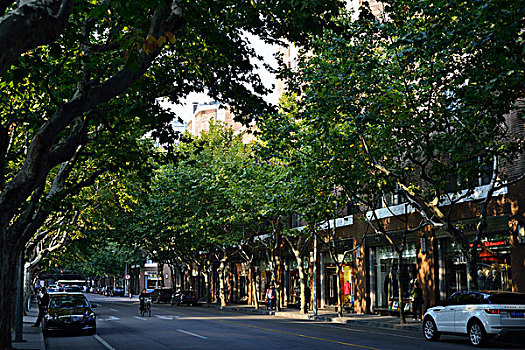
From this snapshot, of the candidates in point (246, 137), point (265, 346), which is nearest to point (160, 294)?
point (246, 137)

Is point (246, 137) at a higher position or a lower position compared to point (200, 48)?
higher

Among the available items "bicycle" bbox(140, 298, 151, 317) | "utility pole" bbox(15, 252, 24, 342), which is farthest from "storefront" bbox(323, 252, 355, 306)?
"utility pole" bbox(15, 252, 24, 342)

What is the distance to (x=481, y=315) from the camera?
56.7 ft

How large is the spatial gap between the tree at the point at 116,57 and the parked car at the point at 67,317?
5519 mm

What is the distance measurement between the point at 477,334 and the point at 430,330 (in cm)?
257

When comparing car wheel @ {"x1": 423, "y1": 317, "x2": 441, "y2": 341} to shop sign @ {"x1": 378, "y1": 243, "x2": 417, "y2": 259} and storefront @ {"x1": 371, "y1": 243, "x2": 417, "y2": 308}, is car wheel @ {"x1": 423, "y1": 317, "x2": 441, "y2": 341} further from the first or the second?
shop sign @ {"x1": 378, "y1": 243, "x2": 417, "y2": 259}

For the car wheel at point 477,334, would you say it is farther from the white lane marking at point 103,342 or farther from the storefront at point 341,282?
the storefront at point 341,282

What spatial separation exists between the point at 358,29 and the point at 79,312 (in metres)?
14.1

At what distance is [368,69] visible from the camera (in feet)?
62.5

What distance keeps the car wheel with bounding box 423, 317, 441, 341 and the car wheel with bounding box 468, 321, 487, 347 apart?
188 centimetres

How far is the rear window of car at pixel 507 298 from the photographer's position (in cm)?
1719

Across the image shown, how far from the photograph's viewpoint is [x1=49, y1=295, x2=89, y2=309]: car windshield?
23.6 m

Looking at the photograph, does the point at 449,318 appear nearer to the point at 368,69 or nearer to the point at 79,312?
the point at 368,69

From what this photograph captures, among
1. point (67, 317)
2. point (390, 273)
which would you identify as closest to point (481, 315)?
point (67, 317)
